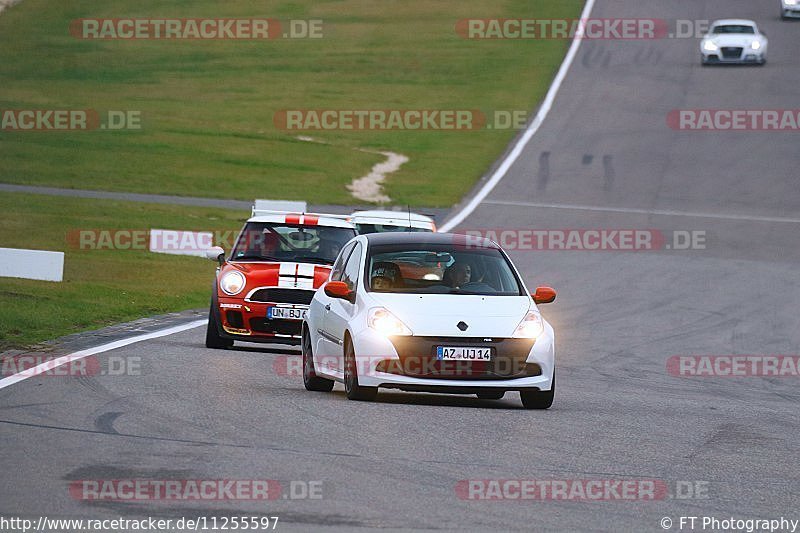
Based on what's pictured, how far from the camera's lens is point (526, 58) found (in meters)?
59.4

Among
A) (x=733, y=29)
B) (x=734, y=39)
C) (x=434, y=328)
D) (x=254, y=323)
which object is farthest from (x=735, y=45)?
(x=434, y=328)

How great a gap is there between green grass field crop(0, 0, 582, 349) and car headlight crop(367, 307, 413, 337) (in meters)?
4.98

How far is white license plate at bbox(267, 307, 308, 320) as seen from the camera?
1673 centimetres

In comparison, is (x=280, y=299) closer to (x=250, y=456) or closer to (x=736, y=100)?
(x=250, y=456)

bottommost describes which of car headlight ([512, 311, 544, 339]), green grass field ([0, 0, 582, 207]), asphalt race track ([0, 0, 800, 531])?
asphalt race track ([0, 0, 800, 531])

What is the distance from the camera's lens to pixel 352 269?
1352 centimetres

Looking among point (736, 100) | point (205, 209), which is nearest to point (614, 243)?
point (205, 209)

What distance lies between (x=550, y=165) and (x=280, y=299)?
25.8 m

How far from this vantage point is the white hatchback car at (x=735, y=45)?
54.4 m

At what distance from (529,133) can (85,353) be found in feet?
109

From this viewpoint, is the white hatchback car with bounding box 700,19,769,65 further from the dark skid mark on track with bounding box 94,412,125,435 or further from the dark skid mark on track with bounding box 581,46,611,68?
the dark skid mark on track with bounding box 94,412,125,435

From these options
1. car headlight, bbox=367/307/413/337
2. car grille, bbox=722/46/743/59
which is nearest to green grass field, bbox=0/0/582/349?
car headlight, bbox=367/307/413/337

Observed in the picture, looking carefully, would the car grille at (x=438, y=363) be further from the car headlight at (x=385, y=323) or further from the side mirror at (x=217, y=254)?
the side mirror at (x=217, y=254)

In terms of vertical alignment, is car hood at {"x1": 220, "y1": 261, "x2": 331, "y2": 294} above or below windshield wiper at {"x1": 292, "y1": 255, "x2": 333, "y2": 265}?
below
